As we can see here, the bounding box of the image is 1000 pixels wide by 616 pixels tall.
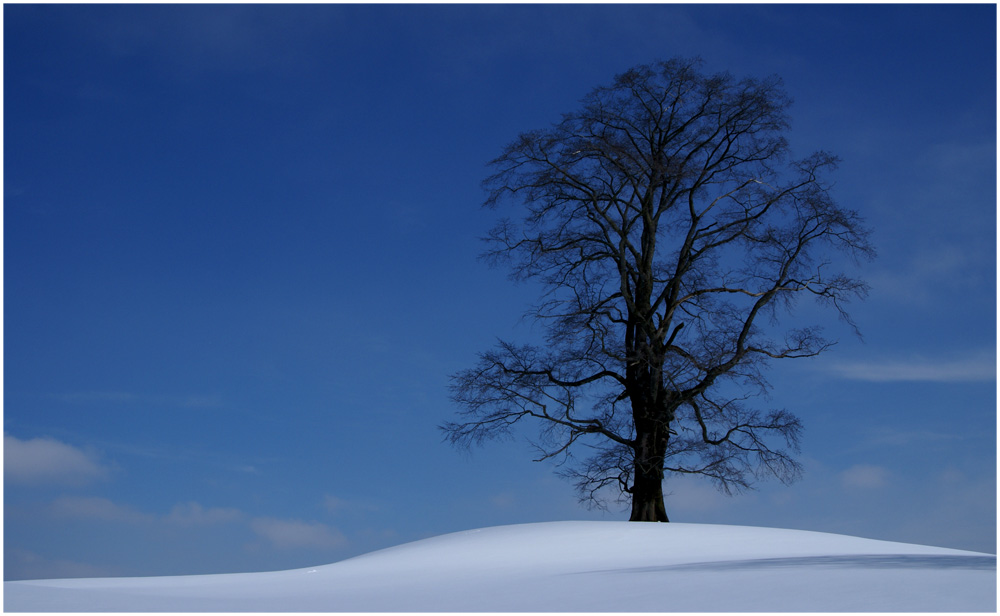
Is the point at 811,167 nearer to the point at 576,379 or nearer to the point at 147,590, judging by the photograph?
the point at 576,379

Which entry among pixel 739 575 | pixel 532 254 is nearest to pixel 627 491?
pixel 532 254

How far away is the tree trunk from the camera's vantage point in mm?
13070

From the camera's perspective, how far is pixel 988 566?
669 cm

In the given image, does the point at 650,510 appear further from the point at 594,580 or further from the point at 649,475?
the point at 594,580

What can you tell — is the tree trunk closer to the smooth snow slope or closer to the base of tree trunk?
the base of tree trunk

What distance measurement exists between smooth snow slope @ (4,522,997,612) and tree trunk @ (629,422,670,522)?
180cm

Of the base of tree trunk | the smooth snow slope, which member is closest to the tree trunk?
the base of tree trunk

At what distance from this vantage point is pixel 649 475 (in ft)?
43.1

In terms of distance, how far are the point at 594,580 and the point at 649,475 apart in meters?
6.45

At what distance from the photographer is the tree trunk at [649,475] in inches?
515

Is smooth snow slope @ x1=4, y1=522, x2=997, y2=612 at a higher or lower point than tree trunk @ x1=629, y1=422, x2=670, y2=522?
lower

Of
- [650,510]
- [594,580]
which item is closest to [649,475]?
[650,510]

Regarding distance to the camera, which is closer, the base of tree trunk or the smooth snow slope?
the smooth snow slope

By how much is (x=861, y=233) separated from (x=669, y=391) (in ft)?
14.3
